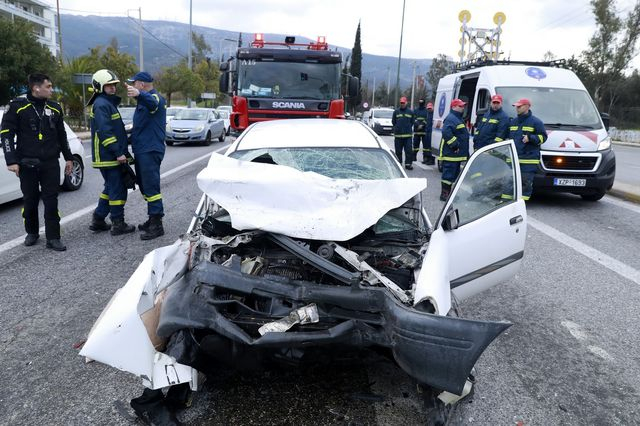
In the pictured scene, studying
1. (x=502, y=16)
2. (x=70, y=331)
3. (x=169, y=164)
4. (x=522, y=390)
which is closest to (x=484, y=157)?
(x=522, y=390)

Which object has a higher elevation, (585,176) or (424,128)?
(424,128)

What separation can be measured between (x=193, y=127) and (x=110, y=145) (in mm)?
13135

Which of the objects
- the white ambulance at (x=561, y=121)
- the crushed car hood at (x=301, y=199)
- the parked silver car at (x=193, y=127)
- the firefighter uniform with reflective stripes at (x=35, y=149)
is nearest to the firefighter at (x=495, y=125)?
the white ambulance at (x=561, y=121)

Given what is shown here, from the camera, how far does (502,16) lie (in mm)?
13523

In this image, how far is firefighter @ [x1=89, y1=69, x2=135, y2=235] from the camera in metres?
5.69

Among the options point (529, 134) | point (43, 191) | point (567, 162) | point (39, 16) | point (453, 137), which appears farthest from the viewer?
point (39, 16)

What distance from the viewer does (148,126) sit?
5867 millimetres

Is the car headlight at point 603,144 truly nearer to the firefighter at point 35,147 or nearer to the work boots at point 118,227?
the work boots at point 118,227

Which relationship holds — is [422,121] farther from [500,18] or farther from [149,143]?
[149,143]

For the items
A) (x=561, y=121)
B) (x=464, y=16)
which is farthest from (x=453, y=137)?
(x=464, y=16)

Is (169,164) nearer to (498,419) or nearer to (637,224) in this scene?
(637,224)

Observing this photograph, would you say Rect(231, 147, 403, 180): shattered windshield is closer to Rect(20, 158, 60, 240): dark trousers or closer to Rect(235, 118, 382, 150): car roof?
Rect(235, 118, 382, 150): car roof

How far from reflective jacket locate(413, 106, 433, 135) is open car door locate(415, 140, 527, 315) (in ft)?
33.7

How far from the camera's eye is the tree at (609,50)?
42.8 metres
